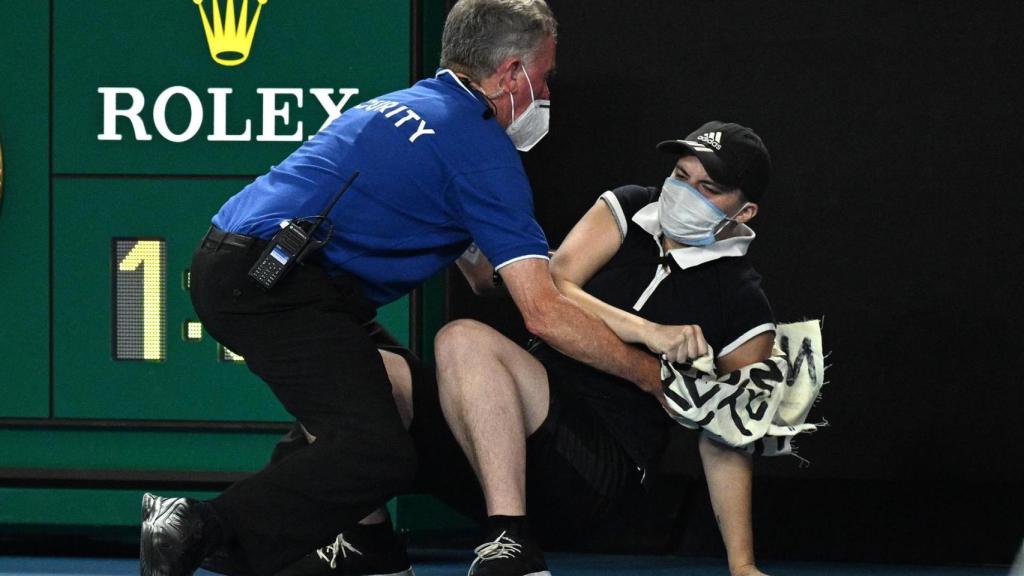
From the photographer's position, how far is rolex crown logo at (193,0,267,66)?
349 cm

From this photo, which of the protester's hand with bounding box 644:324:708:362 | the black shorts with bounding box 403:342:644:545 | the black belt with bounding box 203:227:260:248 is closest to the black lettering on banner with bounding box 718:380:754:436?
the protester's hand with bounding box 644:324:708:362

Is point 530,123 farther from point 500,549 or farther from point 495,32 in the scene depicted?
point 500,549

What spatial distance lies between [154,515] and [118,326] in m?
1.09

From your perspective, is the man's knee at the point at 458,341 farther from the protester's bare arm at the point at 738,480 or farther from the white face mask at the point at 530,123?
the protester's bare arm at the point at 738,480

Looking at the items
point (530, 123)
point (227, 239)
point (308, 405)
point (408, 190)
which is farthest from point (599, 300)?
point (227, 239)

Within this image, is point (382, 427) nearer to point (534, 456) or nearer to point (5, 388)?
point (534, 456)

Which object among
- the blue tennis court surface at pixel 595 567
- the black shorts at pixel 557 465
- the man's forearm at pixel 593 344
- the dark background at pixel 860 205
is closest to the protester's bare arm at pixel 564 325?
the man's forearm at pixel 593 344

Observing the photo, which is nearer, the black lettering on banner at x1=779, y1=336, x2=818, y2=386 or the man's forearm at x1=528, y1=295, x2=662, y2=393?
the man's forearm at x1=528, y1=295, x2=662, y2=393

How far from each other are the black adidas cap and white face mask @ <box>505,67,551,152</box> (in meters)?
0.26

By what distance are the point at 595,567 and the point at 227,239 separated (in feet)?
4.35

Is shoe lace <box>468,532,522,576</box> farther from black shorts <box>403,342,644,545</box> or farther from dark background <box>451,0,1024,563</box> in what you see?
dark background <box>451,0,1024,563</box>

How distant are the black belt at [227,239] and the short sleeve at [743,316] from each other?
2.96ft

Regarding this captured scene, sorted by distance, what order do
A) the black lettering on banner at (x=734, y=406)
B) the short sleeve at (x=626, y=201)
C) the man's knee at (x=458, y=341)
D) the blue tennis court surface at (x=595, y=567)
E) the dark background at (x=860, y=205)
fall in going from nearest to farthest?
1. the man's knee at (x=458, y=341)
2. the black lettering on banner at (x=734, y=406)
3. the short sleeve at (x=626, y=201)
4. the blue tennis court surface at (x=595, y=567)
5. the dark background at (x=860, y=205)

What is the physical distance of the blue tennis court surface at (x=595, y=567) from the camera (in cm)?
334
